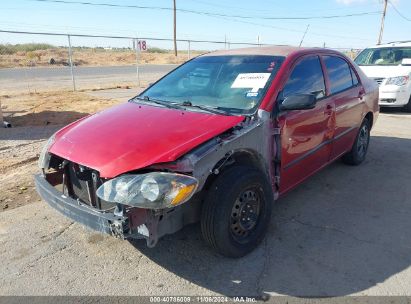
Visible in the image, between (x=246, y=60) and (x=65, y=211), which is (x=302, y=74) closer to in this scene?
(x=246, y=60)

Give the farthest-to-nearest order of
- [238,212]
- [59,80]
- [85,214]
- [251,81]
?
[59,80] < [251,81] < [238,212] < [85,214]

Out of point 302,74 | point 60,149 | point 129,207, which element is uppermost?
point 302,74

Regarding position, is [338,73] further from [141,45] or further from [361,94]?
[141,45]

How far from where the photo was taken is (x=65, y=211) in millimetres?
2945

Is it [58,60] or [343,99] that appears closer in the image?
[343,99]

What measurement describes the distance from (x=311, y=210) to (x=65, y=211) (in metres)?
2.51

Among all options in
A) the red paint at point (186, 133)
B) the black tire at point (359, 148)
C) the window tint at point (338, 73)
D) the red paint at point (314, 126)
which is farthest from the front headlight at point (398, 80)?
the red paint at point (186, 133)

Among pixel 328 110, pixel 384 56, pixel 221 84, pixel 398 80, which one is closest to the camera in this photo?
pixel 221 84

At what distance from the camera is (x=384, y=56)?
1062 centimetres

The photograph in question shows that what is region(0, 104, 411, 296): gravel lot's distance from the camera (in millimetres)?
2861

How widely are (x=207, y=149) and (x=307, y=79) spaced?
1.76 m

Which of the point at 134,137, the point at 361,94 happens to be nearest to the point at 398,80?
the point at 361,94

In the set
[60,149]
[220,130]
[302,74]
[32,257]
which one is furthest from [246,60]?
[32,257]

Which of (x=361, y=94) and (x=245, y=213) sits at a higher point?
(x=361, y=94)
